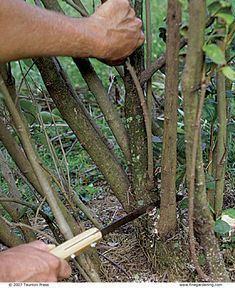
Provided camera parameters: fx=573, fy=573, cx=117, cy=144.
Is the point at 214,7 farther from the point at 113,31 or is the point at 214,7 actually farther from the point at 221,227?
the point at 221,227

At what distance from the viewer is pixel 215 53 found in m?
0.81

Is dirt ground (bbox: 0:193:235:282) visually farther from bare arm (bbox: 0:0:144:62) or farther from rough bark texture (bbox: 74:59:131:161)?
bare arm (bbox: 0:0:144:62)

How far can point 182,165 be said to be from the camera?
1.20 metres

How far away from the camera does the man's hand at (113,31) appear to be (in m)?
1.08

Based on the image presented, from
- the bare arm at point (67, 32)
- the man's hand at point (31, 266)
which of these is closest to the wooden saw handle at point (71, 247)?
the man's hand at point (31, 266)

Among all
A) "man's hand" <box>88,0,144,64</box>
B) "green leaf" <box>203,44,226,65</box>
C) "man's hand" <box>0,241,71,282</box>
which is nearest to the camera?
"green leaf" <box>203,44,226,65</box>

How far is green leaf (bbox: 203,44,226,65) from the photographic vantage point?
81 centimetres

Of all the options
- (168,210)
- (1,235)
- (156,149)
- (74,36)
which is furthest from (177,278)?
(74,36)

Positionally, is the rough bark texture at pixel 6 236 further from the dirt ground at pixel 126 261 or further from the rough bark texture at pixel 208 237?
the rough bark texture at pixel 208 237

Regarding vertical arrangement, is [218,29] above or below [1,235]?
above

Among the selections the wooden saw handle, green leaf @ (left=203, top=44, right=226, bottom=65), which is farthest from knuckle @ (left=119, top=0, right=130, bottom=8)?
the wooden saw handle

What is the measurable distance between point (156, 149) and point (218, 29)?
43 centimetres

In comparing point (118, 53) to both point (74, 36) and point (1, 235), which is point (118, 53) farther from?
point (1, 235)

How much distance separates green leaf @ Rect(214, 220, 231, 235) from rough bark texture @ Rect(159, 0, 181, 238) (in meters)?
0.09
